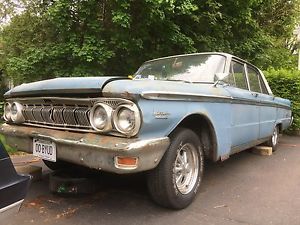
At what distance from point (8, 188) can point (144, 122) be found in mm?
1175

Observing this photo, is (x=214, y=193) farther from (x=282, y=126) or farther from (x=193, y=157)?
(x=282, y=126)

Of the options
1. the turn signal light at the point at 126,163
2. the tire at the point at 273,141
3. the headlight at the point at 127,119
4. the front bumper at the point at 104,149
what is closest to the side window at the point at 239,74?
the tire at the point at 273,141

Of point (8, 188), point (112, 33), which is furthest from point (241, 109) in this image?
point (112, 33)

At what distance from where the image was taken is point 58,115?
3.57 metres

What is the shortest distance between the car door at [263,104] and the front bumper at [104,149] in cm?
280

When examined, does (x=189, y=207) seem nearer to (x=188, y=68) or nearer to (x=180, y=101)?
(x=180, y=101)

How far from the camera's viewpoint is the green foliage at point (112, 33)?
25.0ft

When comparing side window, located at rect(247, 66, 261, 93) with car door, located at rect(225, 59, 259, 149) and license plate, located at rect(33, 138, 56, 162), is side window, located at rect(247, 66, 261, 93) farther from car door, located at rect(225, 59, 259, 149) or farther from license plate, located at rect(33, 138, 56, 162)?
license plate, located at rect(33, 138, 56, 162)

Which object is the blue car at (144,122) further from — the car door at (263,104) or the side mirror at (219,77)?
the car door at (263,104)

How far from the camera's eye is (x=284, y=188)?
444 cm

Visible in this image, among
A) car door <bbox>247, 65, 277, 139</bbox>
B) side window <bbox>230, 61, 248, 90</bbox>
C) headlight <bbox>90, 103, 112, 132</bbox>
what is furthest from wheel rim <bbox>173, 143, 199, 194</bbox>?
car door <bbox>247, 65, 277, 139</bbox>

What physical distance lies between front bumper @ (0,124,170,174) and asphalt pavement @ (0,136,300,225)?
Result: 576 millimetres

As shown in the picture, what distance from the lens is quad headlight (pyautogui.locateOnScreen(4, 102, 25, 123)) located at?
13.0 feet

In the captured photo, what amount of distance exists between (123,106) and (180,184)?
3.72 feet
